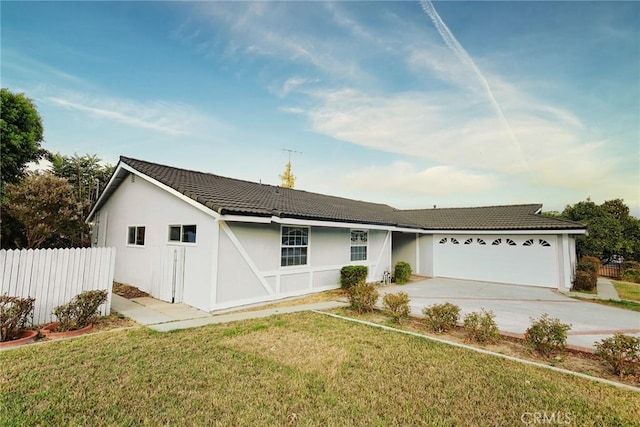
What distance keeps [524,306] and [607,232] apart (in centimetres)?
2193

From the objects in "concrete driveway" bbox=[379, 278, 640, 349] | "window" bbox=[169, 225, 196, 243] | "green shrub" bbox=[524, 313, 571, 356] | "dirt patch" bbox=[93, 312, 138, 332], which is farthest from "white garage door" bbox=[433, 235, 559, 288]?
"dirt patch" bbox=[93, 312, 138, 332]

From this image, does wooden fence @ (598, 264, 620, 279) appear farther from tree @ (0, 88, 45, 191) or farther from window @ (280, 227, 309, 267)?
tree @ (0, 88, 45, 191)

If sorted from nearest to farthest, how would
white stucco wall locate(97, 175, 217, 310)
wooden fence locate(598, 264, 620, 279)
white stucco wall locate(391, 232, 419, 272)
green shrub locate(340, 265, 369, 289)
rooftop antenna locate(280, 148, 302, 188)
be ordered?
white stucco wall locate(97, 175, 217, 310) → green shrub locate(340, 265, 369, 289) → white stucco wall locate(391, 232, 419, 272) → wooden fence locate(598, 264, 620, 279) → rooftop antenna locate(280, 148, 302, 188)

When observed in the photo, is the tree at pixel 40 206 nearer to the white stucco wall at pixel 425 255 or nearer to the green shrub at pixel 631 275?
the white stucco wall at pixel 425 255

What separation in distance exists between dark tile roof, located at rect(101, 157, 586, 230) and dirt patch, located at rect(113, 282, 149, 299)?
4103 mm

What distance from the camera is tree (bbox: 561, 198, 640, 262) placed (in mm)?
24234

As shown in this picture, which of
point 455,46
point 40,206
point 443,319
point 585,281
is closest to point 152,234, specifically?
point 40,206

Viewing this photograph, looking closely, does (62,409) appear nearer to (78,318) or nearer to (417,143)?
(78,318)

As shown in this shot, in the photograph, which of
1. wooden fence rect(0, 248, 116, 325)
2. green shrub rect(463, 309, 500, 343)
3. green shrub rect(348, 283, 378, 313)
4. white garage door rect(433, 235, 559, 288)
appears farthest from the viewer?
white garage door rect(433, 235, 559, 288)

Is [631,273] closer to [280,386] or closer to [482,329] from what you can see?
[482,329]

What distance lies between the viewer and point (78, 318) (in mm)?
6375

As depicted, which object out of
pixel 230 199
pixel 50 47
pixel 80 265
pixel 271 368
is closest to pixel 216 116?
pixel 50 47

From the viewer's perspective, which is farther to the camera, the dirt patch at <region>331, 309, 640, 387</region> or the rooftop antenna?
the rooftop antenna

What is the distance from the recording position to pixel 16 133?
48.1 ft
